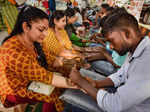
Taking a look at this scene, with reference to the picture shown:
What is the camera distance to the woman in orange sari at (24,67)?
1.17 metres

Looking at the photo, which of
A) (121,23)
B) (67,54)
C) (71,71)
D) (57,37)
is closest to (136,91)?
(121,23)

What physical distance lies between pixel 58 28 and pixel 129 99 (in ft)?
6.54

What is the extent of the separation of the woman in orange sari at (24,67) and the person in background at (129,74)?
1.33 feet

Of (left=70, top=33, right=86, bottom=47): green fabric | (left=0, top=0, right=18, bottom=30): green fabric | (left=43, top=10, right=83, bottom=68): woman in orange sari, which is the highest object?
(left=0, top=0, right=18, bottom=30): green fabric

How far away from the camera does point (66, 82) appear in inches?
52.1

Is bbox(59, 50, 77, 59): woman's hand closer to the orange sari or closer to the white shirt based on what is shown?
the orange sari

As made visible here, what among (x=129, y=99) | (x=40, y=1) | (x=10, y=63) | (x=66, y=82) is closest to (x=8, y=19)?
(x=40, y=1)

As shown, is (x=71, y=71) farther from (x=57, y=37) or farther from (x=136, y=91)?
(x=57, y=37)

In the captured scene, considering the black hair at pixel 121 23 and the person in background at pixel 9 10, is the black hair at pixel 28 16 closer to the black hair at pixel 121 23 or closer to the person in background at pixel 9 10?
the black hair at pixel 121 23

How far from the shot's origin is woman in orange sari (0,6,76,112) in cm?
117

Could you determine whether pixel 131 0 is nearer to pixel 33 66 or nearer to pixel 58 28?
pixel 58 28

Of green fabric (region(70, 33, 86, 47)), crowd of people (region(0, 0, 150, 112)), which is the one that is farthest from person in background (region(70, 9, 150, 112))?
green fabric (region(70, 33, 86, 47))

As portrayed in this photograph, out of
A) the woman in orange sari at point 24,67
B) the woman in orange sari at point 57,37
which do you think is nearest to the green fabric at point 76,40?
the woman in orange sari at point 57,37

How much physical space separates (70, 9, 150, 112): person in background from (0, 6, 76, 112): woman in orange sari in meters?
0.40
